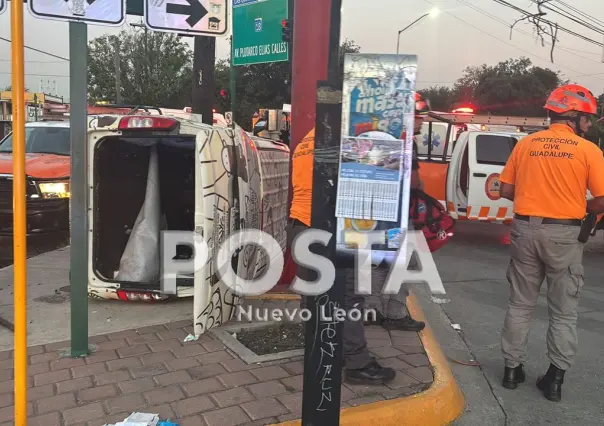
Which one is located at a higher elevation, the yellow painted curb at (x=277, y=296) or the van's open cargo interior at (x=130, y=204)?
the van's open cargo interior at (x=130, y=204)

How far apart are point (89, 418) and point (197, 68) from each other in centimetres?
620

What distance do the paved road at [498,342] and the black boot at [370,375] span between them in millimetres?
535

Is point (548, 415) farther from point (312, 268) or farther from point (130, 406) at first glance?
point (130, 406)

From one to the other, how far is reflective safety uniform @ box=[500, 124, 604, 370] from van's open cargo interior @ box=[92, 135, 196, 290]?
2936mm

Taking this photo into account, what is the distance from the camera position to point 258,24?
7734 millimetres

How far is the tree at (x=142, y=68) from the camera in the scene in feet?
114

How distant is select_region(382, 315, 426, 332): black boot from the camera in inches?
188

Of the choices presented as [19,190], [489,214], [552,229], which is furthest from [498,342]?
[489,214]

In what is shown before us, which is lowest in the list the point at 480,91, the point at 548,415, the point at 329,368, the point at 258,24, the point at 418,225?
the point at 548,415

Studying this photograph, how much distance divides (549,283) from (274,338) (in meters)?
2.16

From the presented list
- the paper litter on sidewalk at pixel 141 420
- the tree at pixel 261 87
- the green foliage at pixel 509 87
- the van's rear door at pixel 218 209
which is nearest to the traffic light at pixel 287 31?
the van's rear door at pixel 218 209

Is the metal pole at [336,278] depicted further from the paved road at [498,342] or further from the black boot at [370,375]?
the paved road at [498,342]

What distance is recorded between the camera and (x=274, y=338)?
178 inches

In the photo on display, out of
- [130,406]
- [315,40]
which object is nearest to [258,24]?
[315,40]
